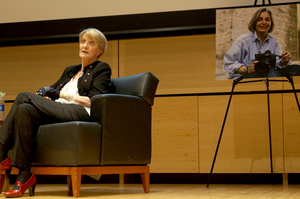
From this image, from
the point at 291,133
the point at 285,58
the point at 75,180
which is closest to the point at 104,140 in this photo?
the point at 75,180

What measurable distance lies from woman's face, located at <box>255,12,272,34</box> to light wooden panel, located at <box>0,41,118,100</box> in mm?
1744

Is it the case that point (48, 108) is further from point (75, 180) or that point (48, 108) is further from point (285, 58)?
point (285, 58)

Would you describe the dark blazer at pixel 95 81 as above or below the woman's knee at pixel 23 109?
above

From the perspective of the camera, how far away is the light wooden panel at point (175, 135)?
13.7ft

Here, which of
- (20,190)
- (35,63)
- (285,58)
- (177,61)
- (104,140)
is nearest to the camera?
(20,190)

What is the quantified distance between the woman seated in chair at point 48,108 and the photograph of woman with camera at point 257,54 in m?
1.09

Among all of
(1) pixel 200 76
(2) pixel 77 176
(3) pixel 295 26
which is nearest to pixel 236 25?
Answer: (3) pixel 295 26

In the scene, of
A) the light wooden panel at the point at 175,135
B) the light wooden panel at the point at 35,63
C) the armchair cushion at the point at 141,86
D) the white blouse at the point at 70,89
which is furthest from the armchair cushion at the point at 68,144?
the light wooden panel at the point at 35,63

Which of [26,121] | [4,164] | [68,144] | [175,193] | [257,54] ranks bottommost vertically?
[175,193]

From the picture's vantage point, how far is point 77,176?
2363 millimetres

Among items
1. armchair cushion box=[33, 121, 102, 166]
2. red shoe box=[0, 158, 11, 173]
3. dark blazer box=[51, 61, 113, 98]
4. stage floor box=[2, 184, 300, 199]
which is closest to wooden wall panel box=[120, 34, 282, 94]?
stage floor box=[2, 184, 300, 199]

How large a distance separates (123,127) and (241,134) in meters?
1.84

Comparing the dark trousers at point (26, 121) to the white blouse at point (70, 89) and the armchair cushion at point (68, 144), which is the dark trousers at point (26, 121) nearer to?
Answer: the armchair cushion at point (68, 144)

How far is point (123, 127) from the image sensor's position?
2.60 metres
